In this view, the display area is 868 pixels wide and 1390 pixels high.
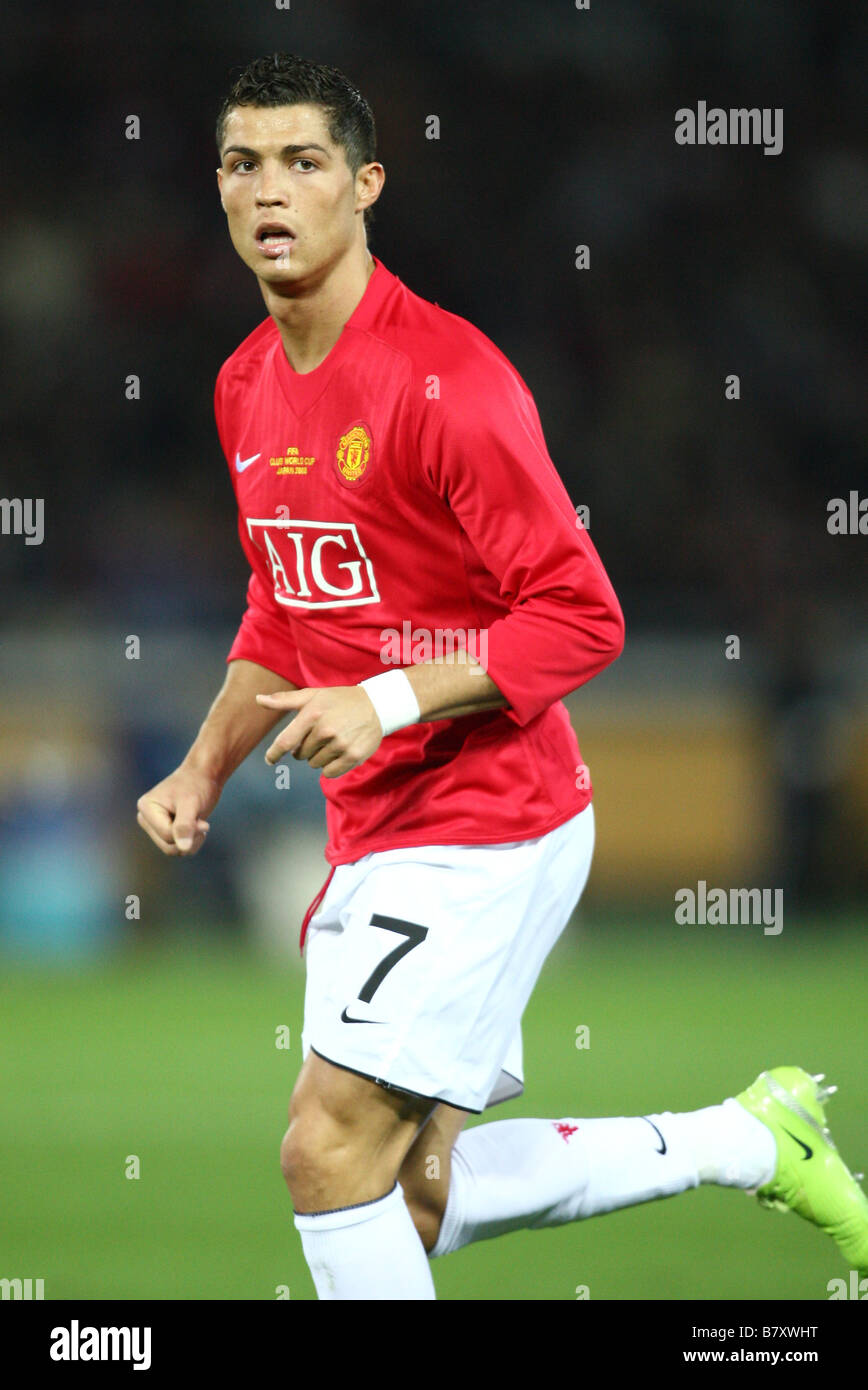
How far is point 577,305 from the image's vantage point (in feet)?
33.4

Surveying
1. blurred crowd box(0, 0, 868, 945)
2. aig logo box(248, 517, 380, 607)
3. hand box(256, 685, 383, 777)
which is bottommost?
hand box(256, 685, 383, 777)

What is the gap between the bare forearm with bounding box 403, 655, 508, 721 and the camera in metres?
2.60

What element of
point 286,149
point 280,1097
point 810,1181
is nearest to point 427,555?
point 286,149

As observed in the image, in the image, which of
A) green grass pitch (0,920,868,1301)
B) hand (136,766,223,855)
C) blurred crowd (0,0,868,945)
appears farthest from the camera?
blurred crowd (0,0,868,945)

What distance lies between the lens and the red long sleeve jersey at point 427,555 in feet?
8.62

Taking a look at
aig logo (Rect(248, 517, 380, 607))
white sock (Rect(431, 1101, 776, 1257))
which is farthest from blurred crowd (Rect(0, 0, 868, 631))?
aig logo (Rect(248, 517, 380, 607))

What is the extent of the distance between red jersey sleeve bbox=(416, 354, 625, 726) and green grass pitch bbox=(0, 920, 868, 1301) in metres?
1.44

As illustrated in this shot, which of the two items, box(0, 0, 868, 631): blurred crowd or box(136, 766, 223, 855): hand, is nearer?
box(136, 766, 223, 855): hand

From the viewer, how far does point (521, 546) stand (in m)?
2.64

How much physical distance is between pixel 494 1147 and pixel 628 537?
643 cm

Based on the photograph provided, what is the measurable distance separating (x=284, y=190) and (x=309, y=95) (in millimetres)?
167

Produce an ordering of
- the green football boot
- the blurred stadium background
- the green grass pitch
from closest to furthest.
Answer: the green football boot < the green grass pitch < the blurred stadium background

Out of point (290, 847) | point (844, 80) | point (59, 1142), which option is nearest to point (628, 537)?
point (290, 847)

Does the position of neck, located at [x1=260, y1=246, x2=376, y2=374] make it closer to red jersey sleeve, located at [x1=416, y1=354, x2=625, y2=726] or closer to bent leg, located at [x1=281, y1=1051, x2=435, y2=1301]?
red jersey sleeve, located at [x1=416, y1=354, x2=625, y2=726]
